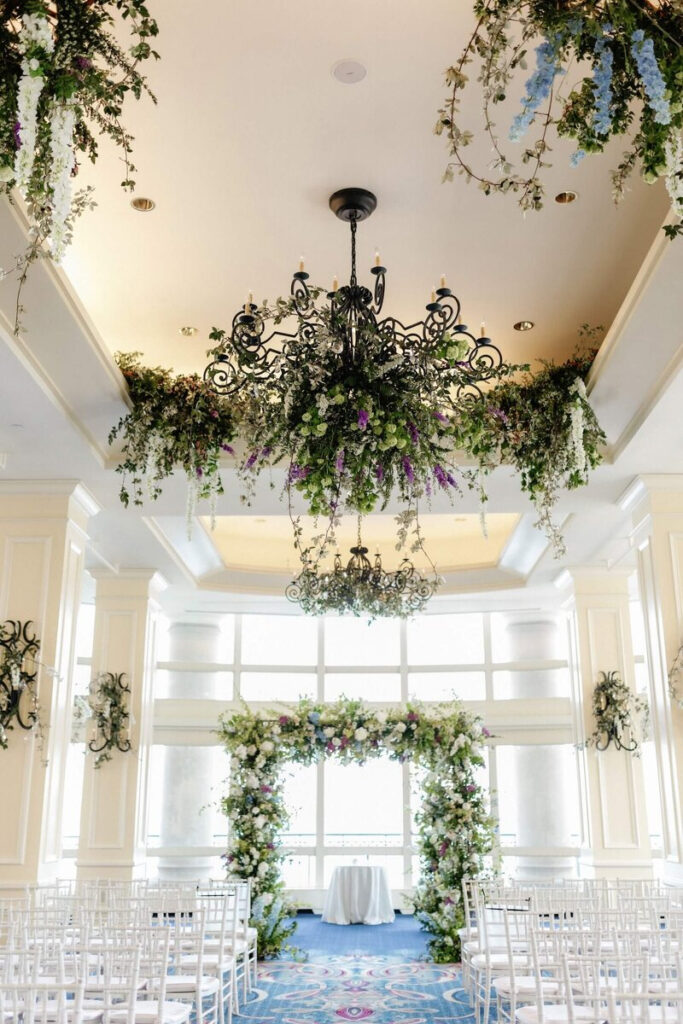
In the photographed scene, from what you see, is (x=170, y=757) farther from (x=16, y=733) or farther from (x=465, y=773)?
(x=16, y=733)

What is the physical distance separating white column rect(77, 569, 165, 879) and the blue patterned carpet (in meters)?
1.99

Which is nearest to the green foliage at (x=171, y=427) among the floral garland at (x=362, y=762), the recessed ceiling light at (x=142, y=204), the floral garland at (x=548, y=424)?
the recessed ceiling light at (x=142, y=204)

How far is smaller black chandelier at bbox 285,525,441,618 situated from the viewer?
8500 millimetres

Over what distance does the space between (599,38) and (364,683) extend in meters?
11.8

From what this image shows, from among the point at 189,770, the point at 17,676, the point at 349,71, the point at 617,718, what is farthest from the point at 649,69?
the point at 189,770

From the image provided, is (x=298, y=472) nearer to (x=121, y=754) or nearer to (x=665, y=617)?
(x=665, y=617)

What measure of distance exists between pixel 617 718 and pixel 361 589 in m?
3.11

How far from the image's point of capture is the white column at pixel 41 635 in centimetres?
641

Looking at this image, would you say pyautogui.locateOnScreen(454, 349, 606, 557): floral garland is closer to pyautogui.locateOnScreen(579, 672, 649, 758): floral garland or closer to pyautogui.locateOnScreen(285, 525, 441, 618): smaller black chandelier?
pyautogui.locateOnScreen(285, 525, 441, 618): smaller black chandelier

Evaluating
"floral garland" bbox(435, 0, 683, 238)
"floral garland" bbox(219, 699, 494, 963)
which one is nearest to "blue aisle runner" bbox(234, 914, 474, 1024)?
"floral garland" bbox(219, 699, 494, 963)

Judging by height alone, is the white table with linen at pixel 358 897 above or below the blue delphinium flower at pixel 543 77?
below

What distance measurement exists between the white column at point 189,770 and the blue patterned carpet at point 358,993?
3.77 metres

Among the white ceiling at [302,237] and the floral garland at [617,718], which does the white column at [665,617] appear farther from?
the floral garland at [617,718]

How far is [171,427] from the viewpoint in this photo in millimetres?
5723
